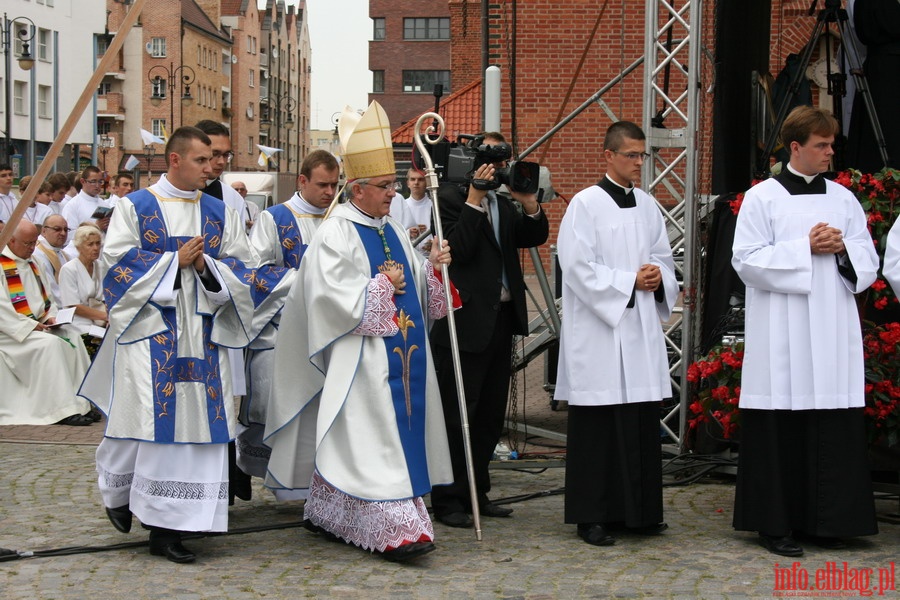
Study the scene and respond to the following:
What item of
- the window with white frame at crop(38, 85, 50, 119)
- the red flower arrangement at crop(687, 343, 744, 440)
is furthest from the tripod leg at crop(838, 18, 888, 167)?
the window with white frame at crop(38, 85, 50, 119)

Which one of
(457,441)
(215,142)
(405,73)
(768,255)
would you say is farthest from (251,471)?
(405,73)

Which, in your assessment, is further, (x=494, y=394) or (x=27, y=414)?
(x=27, y=414)

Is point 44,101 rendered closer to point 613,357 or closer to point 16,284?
point 16,284

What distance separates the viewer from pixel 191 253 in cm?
595

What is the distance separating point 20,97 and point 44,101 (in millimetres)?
2302

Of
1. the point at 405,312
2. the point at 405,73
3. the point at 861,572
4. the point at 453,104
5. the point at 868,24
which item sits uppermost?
the point at 405,73

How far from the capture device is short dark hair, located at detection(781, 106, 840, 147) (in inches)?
240

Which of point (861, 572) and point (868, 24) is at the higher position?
point (868, 24)

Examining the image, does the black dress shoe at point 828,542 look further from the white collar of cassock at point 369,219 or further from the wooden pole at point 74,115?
the wooden pole at point 74,115

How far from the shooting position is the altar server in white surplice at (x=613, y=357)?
246 inches

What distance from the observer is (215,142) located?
7098 mm

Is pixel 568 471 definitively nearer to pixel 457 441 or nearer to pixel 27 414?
pixel 457 441

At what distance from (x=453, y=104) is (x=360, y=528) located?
2191 cm

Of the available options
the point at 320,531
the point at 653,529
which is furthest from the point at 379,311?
the point at 653,529
